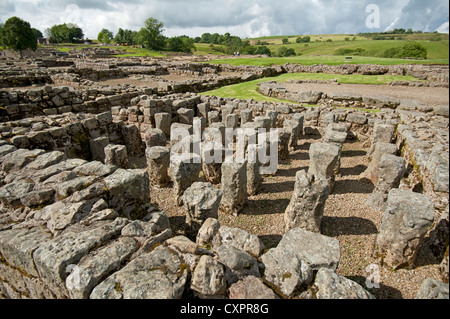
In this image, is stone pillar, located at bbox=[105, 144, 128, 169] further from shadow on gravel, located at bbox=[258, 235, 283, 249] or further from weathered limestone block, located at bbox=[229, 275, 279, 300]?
weathered limestone block, located at bbox=[229, 275, 279, 300]

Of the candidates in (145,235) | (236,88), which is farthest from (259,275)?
(236,88)

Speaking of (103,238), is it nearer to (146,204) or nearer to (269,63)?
(146,204)

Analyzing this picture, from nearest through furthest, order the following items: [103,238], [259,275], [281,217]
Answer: [259,275] < [103,238] < [281,217]

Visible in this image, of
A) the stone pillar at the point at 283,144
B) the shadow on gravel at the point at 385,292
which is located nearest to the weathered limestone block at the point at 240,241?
the shadow on gravel at the point at 385,292

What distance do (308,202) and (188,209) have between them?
2941 mm

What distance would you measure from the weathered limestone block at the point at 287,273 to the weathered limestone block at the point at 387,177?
485 centimetres

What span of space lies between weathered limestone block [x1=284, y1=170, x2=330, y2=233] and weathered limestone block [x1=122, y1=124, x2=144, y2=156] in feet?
25.4

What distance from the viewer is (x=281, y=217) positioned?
22.6ft

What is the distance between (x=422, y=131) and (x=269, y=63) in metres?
26.4

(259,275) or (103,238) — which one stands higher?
(103,238)

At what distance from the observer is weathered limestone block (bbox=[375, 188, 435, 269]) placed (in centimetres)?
463

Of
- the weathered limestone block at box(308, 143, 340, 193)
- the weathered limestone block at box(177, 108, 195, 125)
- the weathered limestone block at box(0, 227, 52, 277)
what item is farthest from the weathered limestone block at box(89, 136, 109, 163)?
the weathered limestone block at box(308, 143, 340, 193)

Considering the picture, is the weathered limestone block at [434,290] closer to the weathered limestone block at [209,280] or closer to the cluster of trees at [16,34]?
the weathered limestone block at [209,280]

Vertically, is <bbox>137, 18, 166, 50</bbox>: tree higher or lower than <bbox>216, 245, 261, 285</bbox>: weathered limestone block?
higher
